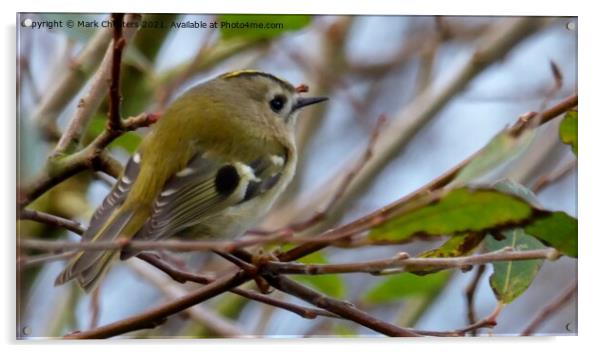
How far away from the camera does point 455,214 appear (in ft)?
2.92

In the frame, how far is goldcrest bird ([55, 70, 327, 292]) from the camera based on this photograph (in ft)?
4.17

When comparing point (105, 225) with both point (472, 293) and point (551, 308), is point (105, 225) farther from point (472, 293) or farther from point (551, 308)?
point (551, 308)

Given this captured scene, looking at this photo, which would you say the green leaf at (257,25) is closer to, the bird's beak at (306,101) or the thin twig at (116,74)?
the bird's beak at (306,101)

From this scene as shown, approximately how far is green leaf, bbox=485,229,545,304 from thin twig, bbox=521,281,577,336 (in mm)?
159

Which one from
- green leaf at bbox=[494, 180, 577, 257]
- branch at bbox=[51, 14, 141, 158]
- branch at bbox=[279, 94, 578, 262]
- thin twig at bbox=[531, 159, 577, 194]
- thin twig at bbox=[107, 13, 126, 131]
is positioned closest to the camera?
branch at bbox=[279, 94, 578, 262]

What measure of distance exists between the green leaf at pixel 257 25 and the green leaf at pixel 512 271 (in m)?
0.44

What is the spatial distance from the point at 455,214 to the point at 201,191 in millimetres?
505

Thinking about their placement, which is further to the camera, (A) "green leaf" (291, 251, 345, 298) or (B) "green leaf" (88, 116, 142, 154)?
(A) "green leaf" (291, 251, 345, 298)

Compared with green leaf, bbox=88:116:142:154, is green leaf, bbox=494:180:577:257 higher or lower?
lower

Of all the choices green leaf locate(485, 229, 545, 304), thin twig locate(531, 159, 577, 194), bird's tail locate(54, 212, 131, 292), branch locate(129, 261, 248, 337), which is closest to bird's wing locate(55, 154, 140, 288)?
bird's tail locate(54, 212, 131, 292)

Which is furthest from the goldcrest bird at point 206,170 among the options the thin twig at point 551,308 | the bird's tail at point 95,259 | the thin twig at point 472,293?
the thin twig at point 551,308

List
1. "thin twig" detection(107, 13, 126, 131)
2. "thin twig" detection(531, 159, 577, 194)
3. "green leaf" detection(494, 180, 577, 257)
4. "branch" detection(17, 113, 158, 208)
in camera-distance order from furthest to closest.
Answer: "thin twig" detection(531, 159, 577, 194) → "branch" detection(17, 113, 158, 208) → "thin twig" detection(107, 13, 126, 131) → "green leaf" detection(494, 180, 577, 257)

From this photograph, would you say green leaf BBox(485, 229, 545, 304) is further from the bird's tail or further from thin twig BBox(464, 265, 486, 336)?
the bird's tail
